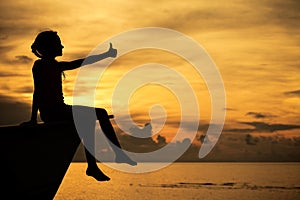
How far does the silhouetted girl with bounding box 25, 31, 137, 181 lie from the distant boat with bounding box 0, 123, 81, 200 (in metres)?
0.30

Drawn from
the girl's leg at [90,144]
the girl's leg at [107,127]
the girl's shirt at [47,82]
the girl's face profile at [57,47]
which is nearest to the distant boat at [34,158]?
the girl's leg at [90,144]

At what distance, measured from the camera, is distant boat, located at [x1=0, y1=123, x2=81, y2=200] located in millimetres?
10594

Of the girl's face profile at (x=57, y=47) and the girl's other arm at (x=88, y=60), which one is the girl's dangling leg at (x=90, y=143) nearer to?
the girl's other arm at (x=88, y=60)

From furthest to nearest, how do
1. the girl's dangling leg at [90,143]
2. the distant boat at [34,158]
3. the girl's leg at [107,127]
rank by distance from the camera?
the girl's dangling leg at [90,143] → the girl's leg at [107,127] → the distant boat at [34,158]

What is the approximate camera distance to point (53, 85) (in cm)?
1105

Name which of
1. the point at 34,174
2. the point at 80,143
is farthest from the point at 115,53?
the point at 34,174

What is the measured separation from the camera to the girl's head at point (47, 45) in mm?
10891

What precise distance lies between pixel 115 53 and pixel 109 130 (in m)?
1.38

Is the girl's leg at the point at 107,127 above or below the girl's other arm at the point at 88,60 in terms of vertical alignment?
below

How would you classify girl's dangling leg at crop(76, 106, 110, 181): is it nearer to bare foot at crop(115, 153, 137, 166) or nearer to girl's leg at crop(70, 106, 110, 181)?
girl's leg at crop(70, 106, 110, 181)

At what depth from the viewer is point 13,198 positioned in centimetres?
1078

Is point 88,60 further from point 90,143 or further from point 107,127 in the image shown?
point 90,143

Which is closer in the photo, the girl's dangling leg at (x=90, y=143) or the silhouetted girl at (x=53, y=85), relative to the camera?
the silhouetted girl at (x=53, y=85)

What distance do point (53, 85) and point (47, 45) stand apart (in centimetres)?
73
